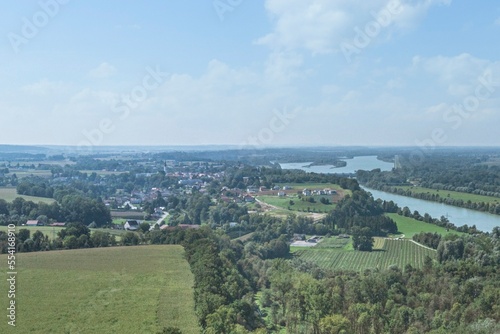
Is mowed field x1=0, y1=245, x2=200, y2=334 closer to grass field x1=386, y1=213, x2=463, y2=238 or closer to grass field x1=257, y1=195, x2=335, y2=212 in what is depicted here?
grass field x1=386, y1=213, x2=463, y2=238

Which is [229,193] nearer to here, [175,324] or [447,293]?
[447,293]

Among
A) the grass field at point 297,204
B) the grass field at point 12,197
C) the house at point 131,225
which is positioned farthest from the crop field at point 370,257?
the grass field at point 12,197

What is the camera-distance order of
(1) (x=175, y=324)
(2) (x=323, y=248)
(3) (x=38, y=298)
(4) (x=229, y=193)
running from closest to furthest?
(1) (x=175, y=324)
(3) (x=38, y=298)
(2) (x=323, y=248)
(4) (x=229, y=193)

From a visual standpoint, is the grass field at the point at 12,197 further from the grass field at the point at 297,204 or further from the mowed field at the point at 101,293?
the grass field at the point at 297,204

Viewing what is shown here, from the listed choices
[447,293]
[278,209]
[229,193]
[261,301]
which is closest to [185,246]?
[261,301]

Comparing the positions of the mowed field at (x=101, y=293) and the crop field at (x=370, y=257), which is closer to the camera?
the mowed field at (x=101, y=293)
